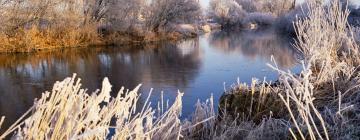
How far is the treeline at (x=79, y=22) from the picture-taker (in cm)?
1934

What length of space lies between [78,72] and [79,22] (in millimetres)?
10554

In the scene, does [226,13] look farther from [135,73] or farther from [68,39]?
[135,73]

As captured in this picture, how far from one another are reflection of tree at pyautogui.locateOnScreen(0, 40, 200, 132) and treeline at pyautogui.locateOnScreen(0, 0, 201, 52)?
2.44 metres

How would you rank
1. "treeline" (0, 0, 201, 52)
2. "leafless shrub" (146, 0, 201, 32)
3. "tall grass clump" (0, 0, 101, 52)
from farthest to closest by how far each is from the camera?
"leafless shrub" (146, 0, 201, 32)
"treeline" (0, 0, 201, 52)
"tall grass clump" (0, 0, 101, 52)

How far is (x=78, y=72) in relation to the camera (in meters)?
12.6

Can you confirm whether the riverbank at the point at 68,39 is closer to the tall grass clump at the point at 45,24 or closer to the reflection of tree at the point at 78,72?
the tall grass clump at the point at 45,24

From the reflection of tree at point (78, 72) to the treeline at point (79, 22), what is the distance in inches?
95.9

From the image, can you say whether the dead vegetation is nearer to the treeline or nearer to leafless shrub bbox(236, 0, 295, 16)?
the treeline

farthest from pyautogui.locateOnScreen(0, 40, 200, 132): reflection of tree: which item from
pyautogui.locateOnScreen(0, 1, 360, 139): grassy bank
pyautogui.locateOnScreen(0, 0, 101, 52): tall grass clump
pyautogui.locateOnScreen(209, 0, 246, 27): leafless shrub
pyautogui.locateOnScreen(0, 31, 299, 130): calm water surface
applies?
pyautogui.locateOnScreen(209, 0, 246, 27): leafless shrub

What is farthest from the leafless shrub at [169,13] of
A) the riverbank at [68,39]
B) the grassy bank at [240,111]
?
the grassy bank at [240,111]

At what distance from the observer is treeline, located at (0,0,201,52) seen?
19.3 meters

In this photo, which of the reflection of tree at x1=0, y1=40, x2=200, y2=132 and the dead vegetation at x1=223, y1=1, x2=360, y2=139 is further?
the reflection of tree at x1=0, y1=40, x2=200, y2=132

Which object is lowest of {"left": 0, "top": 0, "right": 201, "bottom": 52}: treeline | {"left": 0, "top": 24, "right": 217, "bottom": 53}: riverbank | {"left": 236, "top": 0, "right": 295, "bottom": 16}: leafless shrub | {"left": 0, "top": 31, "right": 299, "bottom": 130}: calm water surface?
{"left": 0, "top": 31, "right": 299, "bottom": 130}: calm water surface

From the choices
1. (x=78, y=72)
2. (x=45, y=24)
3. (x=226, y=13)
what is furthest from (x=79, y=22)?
(x=226, y=13)
